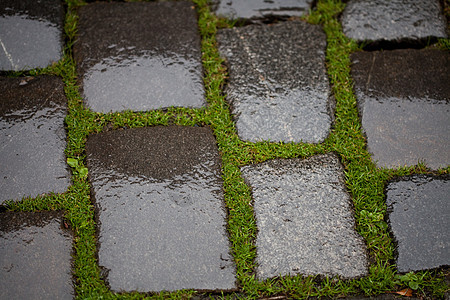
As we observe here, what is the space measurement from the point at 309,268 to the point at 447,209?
2.36 feet

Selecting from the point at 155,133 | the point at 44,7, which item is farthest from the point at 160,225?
the point at 44,7

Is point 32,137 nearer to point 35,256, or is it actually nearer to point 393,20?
point 35,256

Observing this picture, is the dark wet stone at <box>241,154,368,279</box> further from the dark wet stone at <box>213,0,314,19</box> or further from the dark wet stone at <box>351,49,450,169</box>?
the dark wet stone at <box>213,0,314,19</box>

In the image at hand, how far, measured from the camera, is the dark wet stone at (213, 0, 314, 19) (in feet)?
8.14

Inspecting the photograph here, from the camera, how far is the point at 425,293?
1777mm

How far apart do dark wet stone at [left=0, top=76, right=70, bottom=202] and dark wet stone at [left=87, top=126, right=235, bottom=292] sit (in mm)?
174

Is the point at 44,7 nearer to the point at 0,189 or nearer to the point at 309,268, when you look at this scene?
the point at 0,189

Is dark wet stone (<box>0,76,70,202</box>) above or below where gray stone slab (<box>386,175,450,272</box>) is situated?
above

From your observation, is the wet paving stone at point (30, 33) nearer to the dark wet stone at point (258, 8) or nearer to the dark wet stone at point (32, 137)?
the dark wet stone at point (32, 137)

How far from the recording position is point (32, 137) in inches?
79.6

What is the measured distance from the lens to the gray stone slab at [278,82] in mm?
2117

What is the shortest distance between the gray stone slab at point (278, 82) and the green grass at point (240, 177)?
0.05m

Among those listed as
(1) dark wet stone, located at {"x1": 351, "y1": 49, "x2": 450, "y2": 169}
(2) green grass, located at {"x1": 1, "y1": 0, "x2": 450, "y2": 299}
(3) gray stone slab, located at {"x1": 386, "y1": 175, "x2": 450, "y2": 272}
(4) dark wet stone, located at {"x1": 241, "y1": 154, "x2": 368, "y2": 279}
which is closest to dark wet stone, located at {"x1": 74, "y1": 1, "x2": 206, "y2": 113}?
(2) green grass, located at {"x1": 1, "y1": 0, "x2": 450, "y2": 299}

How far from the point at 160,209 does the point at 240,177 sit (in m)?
0.41
